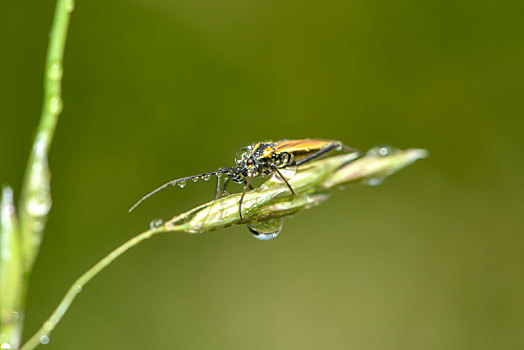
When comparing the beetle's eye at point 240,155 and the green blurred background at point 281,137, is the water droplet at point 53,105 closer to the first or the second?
the beetle's eye at point 240,155

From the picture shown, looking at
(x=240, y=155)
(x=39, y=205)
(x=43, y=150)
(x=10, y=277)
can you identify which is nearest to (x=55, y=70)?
(x=43, y=150)

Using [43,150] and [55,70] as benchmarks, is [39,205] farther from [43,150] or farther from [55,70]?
[55,70]

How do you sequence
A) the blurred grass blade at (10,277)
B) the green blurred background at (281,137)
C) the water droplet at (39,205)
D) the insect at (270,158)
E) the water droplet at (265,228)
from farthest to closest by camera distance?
the green blurred background at (281,137) < the insect at (270,158) < the water droplet at (265,228) < the water droplet at (39,205) < the blurred grass blade at (10,277)

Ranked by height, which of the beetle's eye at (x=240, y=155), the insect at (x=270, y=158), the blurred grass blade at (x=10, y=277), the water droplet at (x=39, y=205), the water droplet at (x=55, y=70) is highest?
the beetle's eye at (x=240, y=155)

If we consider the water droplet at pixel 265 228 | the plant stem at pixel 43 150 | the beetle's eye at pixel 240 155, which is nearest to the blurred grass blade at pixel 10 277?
the plant stem at pixel 43 150

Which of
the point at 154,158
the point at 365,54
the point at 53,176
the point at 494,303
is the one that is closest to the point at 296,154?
the point at 154,158

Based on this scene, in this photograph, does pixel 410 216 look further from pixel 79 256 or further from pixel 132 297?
pixel 79 256
